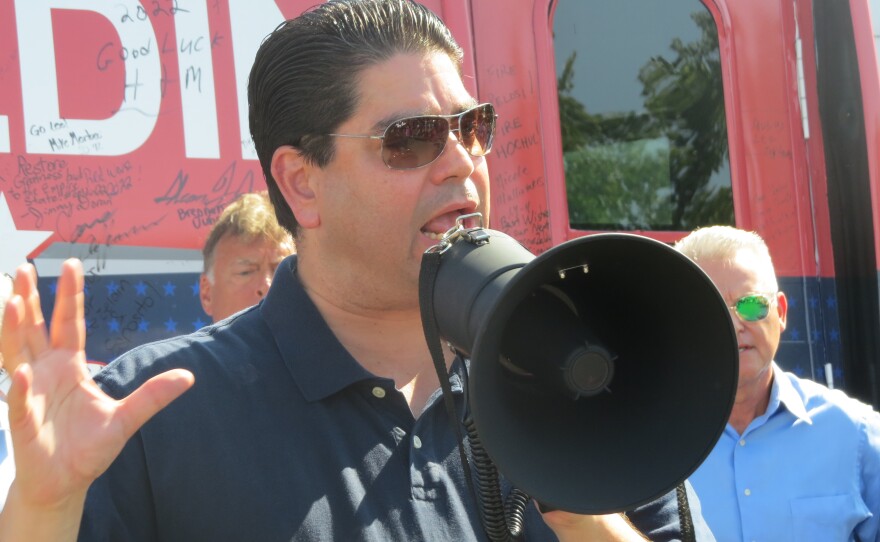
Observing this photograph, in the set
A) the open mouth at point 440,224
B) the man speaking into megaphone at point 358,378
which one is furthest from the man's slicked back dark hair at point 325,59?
the open mouth at point 440,224

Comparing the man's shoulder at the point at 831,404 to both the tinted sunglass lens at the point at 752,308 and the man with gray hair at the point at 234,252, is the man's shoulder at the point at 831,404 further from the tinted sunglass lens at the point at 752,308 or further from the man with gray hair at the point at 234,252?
the man with gray hair at the point at 234,252

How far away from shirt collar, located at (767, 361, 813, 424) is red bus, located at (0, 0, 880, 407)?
1163mm

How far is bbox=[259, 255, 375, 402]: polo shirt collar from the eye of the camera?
1.81 metres

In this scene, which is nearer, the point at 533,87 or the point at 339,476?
the point at 339,476

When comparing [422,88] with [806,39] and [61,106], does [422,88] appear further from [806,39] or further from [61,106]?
[806,39]

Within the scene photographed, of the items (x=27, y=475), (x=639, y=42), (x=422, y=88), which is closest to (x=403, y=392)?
(x=422, y=88)

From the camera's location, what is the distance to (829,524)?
2.90 m

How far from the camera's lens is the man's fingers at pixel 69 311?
147 centimetres

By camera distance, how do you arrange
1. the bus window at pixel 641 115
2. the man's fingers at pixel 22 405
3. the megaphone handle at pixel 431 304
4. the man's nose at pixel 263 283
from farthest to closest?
the bus window at pixel 641 115
the man's nose at pixel 263 283
the megaphone handle at pixel 431 304
the man's fingers at pixel 22 405

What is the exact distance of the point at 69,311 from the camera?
1.49m

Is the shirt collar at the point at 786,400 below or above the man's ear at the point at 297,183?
below

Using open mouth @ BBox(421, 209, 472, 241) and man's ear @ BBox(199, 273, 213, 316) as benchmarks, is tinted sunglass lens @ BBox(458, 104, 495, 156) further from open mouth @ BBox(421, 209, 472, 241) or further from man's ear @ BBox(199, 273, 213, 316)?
man's ear @ BBox(199, 273, 213, 316)

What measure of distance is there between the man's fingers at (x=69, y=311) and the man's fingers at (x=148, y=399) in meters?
0.10

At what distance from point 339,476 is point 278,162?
66 centimetres
